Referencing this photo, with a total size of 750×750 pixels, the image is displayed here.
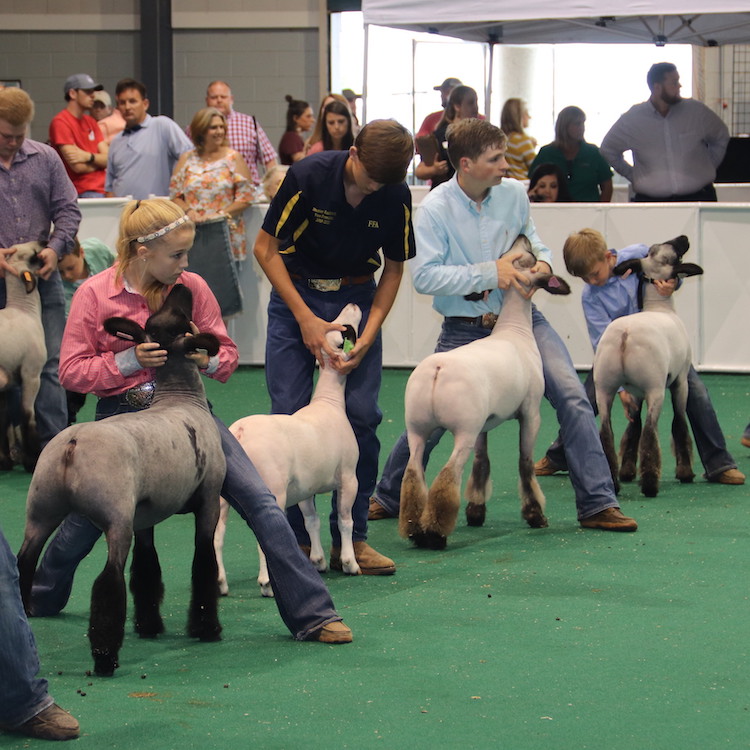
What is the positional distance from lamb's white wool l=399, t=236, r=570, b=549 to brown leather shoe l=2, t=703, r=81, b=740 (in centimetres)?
254

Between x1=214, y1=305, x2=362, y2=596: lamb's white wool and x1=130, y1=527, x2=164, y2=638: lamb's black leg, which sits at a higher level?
x1=214, y1=305, x2=362, y2=596: lamb's white wool

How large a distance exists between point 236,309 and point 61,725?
7.96 m

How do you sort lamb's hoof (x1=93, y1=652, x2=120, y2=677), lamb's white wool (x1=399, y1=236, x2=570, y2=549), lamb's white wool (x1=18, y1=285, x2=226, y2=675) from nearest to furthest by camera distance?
lamb's white wool (x1=18, y1=285, x2=226, y2=675) < lamb's hoof (x1=93, y1=652, x2=120, y2=677) < lamb's white wool (x1=399, y1=236, x2=570, y2=549)

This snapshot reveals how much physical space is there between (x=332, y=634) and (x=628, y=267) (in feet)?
11.7

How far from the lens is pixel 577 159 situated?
12000 mm

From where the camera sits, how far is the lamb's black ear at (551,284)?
6.37m

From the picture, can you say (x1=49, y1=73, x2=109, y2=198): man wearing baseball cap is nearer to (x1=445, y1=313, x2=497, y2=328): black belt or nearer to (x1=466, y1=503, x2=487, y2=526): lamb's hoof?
(x1=445, y1=313, x2=497, y2=328): black belt

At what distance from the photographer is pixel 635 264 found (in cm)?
745

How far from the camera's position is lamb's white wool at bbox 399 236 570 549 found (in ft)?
19.2

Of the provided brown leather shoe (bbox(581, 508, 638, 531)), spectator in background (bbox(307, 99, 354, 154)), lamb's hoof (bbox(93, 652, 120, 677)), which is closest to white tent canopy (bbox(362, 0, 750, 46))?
spectator in background (bbox(307, 99, 354, 154))

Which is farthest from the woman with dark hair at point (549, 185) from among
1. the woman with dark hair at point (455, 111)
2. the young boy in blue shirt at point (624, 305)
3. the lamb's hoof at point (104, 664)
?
the lamb's hoof at point (104, 664)

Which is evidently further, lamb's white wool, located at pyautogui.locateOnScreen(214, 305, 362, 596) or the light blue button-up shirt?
the light blue button-up shirt

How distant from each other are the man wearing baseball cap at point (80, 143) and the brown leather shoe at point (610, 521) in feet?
25.0

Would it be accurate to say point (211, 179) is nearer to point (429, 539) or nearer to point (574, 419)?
point (574, 419)
